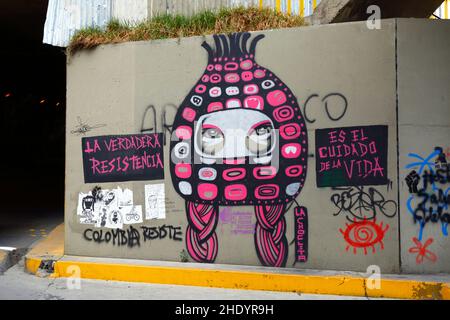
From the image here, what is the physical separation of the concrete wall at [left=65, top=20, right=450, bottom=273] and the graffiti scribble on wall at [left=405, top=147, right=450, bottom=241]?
0.13 meters

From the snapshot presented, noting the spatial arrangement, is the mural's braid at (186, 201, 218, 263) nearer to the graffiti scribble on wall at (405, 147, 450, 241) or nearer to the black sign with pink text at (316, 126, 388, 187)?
the black sign with pink text at (316, 126, 388, 187)

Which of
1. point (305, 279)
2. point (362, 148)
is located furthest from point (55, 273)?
point (362, 148)

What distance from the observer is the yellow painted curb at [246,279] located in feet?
19.2

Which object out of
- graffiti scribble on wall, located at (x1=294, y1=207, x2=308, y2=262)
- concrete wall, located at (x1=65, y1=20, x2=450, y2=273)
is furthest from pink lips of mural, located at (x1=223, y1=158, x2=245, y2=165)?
graffiti scribble on wall, located at (x1=294, y1=207, x2=308, y2=262)

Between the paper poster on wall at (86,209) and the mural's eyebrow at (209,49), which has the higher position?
the mural's eyebrow at (209,49)

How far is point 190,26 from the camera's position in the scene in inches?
304

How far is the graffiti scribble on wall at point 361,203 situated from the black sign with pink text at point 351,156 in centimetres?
11

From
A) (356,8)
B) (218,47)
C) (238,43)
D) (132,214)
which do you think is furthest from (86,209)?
(356,8)

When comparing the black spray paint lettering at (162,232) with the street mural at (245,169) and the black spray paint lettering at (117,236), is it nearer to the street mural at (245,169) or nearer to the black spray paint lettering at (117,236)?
the street mural at (245,169)

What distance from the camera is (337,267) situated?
255 inches

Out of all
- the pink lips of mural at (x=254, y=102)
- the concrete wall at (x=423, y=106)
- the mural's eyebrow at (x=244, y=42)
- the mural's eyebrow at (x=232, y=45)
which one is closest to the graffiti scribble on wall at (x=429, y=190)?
the concrete wall at (x=423, y=106)

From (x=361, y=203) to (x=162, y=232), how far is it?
9.39ft

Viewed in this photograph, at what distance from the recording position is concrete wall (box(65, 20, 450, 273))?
252 inches
